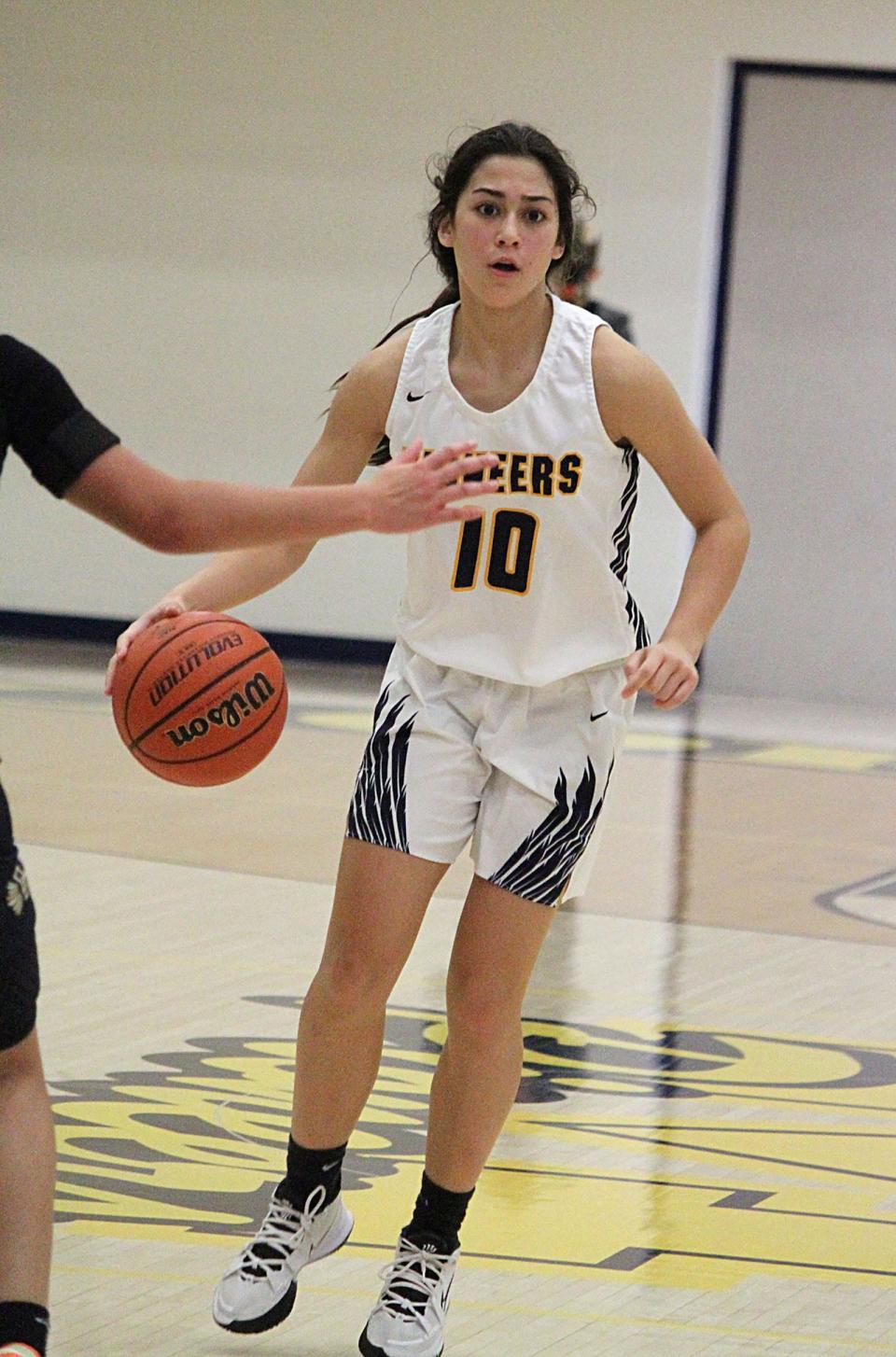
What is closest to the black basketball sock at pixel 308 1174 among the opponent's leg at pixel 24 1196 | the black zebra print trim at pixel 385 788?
the black zebra print trim at pixel 385 788

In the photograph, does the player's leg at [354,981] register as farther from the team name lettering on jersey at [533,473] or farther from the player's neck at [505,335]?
the player's neck at [505,335]

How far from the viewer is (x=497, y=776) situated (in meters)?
2.93

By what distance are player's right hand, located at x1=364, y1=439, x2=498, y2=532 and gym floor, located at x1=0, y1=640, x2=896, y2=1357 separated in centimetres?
118

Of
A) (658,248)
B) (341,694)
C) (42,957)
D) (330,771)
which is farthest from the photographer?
(658,248)

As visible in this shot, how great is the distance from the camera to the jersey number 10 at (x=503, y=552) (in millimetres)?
2904

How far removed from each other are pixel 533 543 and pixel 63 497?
86cm

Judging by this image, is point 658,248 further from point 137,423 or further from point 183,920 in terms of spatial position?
point 183,920

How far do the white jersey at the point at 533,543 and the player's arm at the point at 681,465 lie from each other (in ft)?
0.10

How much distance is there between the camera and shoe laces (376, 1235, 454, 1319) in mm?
2770

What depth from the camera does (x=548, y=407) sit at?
2934mm

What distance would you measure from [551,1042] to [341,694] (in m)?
5.82

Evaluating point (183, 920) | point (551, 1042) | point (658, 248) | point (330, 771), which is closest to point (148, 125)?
point (658, 248)

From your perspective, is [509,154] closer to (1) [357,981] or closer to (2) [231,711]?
(2) [231,711]

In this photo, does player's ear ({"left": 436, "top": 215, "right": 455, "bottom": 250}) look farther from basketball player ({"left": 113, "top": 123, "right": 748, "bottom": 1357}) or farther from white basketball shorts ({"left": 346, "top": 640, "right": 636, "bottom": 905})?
white basketball shorts ({"left": 346, "top": 640, "right": 636, "bottom": 905})
